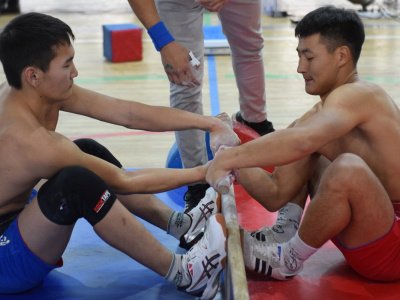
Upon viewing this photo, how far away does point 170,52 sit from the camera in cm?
285

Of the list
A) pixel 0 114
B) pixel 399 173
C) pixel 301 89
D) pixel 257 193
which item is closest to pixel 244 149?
pixel 257 193

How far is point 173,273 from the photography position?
2496 millimetres

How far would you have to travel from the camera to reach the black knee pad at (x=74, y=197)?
91.8 inches

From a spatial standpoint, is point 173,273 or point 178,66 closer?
point 173,273

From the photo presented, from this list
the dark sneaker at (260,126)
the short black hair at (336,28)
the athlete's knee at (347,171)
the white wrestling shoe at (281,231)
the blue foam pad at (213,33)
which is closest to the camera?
the athlete's knee at (347,171)

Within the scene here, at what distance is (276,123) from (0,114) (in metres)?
2.52

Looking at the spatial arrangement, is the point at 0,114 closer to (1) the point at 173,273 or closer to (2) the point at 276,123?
(1) the point at 173,273

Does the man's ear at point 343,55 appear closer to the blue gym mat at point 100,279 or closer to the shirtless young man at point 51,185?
the shirtless young man at point 51,185

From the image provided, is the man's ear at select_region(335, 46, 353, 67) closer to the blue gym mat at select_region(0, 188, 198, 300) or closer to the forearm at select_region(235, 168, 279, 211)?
the forearm at select_region(235, 168, 279, 211)

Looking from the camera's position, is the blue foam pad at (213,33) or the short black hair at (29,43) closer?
the short black hair at (29,43)

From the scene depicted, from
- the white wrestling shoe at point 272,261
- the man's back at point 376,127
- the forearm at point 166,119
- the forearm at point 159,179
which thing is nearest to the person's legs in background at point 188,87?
the forearm at point 166,119

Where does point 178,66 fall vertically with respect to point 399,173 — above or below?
above

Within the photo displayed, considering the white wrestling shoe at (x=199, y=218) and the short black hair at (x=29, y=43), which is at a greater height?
the short black hair at (x=29, y=43)

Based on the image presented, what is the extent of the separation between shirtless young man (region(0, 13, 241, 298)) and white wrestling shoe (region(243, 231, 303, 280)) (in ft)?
0.39
